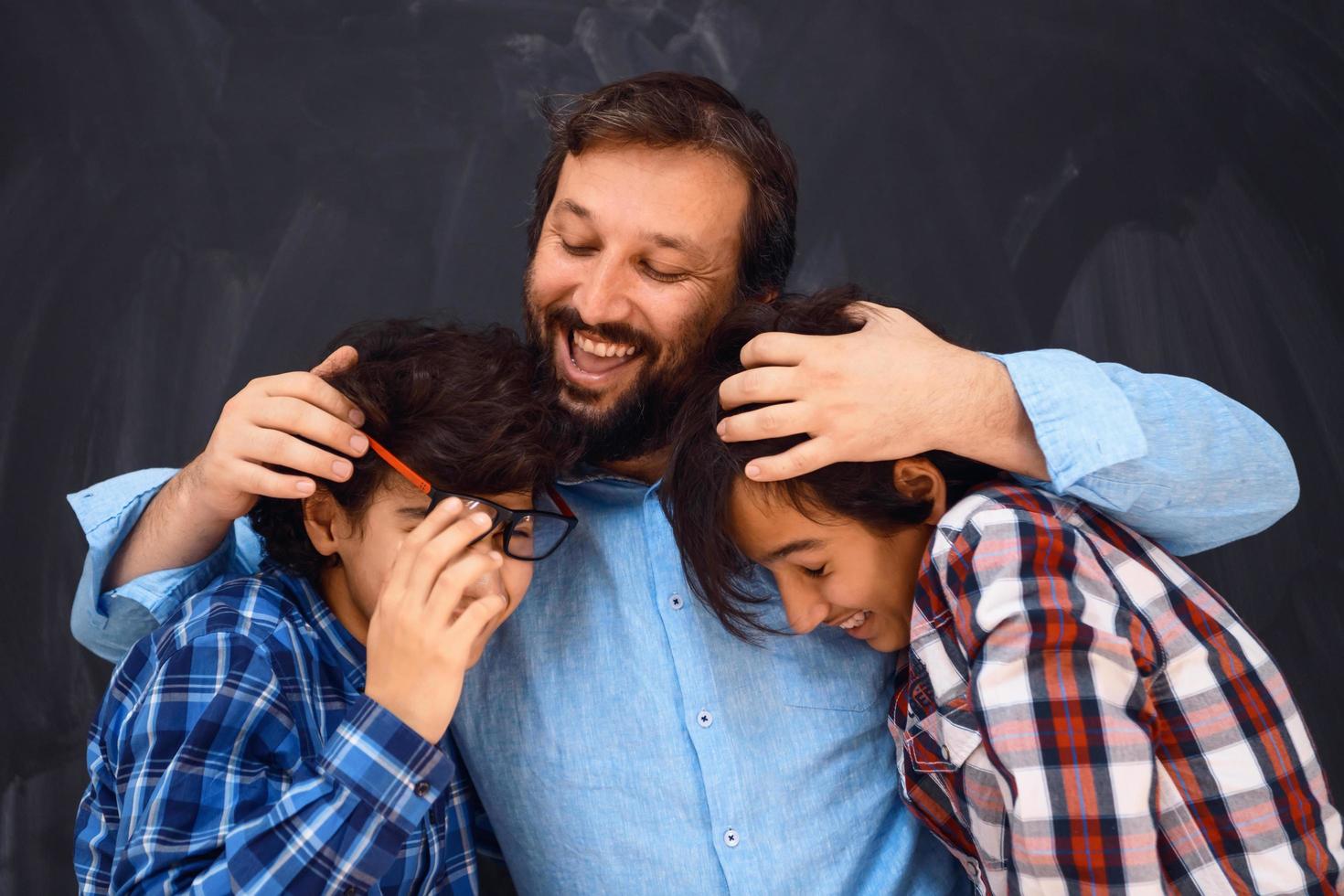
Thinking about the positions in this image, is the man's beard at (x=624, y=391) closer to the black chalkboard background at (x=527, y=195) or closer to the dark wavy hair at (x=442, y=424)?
the dark wavy hair at (x=442, y=424)

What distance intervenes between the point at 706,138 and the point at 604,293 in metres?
0.29

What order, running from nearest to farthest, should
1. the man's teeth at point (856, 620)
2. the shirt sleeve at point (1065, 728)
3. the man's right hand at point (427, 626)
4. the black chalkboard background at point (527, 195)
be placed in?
the shirt sleeve at point (1065, 728), the man's right hand at point (427, 626), the man's teeth at point (856, 620), the black chalkboard background at point (527, 195)

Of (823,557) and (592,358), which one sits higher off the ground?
(592,358)

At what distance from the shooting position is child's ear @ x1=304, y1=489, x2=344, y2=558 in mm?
1479

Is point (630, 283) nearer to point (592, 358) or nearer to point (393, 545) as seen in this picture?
point (592, 358)

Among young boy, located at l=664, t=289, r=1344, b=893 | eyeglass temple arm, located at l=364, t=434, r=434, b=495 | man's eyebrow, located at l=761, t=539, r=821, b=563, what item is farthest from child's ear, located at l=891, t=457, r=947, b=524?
eyeglass temple arm, located at l=364, t=434, r=434, b=495

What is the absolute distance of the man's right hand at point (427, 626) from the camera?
4.12 feet

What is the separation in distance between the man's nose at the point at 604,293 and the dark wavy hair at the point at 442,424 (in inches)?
4.9

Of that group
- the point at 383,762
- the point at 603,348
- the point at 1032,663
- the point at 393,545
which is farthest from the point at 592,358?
the point at 1032,663

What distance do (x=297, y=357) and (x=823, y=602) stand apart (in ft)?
3.65

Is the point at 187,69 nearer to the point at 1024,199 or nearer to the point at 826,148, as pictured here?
the point at 826,148

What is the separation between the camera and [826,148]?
2.04 meters

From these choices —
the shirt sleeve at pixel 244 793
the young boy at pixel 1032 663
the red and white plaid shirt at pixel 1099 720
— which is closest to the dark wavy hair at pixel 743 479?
the young boy at pixel 1032 663

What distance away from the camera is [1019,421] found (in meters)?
1.36
